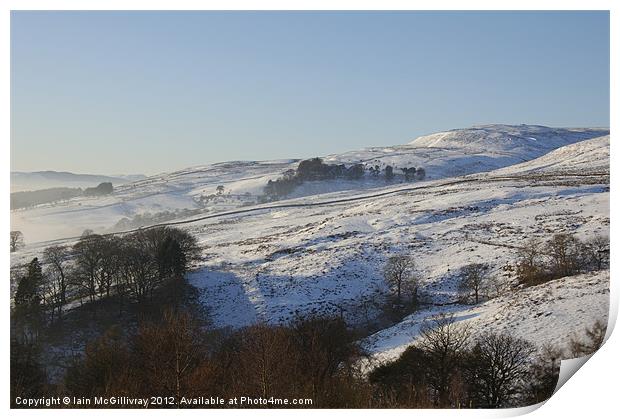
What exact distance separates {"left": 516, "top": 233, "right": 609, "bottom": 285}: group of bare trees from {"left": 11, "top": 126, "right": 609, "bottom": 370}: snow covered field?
2.42 ft

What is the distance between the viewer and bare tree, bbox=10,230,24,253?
1345 centimetres

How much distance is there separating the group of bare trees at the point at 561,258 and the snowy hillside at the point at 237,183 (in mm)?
18682

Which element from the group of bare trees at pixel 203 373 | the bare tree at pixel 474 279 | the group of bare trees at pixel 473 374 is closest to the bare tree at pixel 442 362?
the group of bare trees at pixel 473 374

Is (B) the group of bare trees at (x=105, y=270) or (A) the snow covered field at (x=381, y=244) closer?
(A) the snow covered field at (x=381, y=244)

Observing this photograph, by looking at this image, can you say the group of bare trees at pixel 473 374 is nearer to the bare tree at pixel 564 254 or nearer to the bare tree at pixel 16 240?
the bare tree at pixel 564 254

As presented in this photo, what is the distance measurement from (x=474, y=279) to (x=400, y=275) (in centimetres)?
328

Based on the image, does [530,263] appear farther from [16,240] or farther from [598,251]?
[16,240]

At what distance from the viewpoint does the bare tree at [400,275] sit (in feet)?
71.4

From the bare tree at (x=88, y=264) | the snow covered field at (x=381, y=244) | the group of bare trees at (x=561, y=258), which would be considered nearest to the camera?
the snow covered field at (x=381, y=244)

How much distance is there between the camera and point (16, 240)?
14.2 meters

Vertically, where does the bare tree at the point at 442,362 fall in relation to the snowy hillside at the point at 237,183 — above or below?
below

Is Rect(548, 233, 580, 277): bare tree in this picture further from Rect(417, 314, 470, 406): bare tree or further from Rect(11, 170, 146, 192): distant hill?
Rect(11, 170, 146, 192): distant hill
